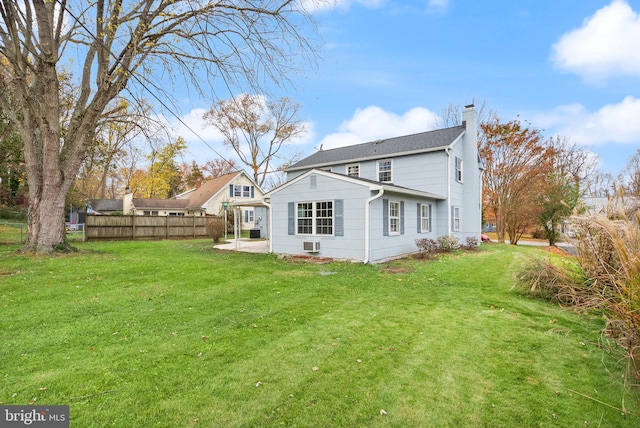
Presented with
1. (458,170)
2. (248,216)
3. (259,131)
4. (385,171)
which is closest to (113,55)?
(385,171)

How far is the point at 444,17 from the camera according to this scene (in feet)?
35.9

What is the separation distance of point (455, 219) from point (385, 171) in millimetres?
4239

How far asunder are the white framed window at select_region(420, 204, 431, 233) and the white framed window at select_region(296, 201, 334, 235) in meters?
4.60

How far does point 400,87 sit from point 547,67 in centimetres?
611

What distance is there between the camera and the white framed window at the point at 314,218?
11081mm

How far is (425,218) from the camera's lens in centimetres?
1354

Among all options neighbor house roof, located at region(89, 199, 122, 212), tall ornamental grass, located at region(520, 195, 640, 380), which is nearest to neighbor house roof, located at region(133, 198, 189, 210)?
neighbor house roof, located at region(89, 199, 122, 212)

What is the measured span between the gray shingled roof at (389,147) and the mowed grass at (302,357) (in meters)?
9.09

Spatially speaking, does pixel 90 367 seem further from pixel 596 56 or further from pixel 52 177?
pixel 596 56

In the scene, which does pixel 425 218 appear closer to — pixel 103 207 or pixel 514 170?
pixel 514 170

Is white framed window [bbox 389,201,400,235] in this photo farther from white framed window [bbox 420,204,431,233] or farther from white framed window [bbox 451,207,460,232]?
white framed window [bbox 451,207,460,232]

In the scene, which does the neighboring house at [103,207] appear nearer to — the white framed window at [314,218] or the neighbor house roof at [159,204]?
the neighbor house roof at [159,204]

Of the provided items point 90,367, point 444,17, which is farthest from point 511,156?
point 90,367

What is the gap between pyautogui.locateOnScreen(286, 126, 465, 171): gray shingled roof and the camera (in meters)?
14.4
